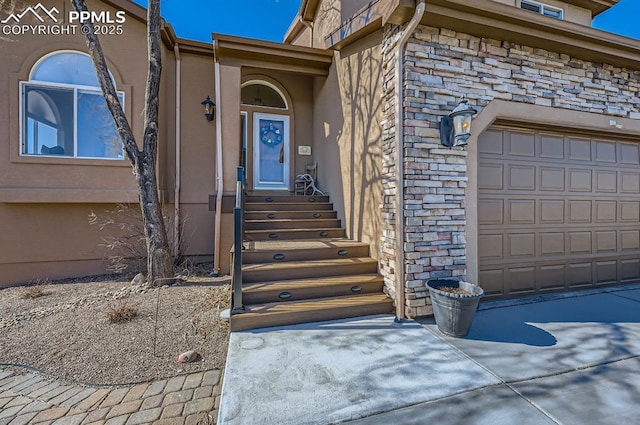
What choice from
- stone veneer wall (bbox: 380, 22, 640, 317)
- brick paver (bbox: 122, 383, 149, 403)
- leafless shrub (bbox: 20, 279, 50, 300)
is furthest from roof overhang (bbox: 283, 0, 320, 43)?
brick paver (bbox: 122, 383, 149, 403)

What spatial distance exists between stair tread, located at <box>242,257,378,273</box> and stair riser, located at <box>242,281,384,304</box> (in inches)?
11.6

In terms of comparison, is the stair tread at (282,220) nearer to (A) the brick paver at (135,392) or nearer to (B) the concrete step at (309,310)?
(B) the concrete step at (309,310)

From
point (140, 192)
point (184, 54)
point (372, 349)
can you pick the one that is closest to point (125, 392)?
point (372, 349)

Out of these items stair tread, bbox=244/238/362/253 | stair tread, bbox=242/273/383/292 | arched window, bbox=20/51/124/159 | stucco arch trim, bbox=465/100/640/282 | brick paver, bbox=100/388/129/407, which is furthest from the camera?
arched window, bbox=20/51/124/159

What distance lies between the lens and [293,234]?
5.10m

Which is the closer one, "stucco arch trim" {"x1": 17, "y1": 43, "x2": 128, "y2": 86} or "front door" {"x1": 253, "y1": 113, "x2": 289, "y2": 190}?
"stucco arch trim" {"x1": 17, "y1": 43, "x2": 128, "y2": 86}

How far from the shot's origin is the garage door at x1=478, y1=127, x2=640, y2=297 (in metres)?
4.22

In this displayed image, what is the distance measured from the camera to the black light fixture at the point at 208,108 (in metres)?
6.21

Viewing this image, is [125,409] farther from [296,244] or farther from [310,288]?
[296,244]

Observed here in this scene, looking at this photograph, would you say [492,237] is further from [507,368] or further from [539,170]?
[507,368]

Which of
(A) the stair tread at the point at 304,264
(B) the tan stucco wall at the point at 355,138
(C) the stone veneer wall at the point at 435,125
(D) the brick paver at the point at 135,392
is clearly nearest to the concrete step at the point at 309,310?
(C) the stone veneer wall at the point at 435,125

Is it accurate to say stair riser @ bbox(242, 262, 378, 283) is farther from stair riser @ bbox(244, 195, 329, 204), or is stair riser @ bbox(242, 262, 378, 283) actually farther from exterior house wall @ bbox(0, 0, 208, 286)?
exterior house wall @ bbox(0, 0, 208, 286)

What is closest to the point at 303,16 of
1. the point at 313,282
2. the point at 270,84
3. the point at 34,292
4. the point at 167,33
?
the point at 270,84

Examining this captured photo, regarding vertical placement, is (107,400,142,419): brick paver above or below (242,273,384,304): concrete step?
below
